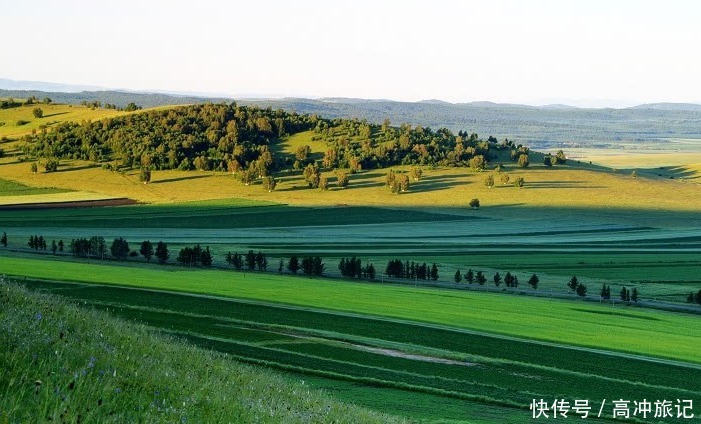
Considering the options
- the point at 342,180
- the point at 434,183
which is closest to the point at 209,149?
the point at 342,180

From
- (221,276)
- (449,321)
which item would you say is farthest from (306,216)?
(449,321)

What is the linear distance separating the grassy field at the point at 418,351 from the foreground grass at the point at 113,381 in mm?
10611

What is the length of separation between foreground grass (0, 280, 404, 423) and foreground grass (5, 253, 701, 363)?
1343 inches

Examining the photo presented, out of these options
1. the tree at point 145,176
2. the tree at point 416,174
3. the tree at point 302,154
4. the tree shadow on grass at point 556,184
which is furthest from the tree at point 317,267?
the tree at point 302,154

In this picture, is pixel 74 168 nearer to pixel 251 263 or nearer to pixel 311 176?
pixel 311 176

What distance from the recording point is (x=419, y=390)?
31.2 metres

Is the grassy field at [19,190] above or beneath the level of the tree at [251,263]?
beneath

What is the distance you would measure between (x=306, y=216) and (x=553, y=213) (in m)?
44.5

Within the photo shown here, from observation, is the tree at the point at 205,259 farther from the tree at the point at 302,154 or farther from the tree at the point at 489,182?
the tree at the point at 302,154

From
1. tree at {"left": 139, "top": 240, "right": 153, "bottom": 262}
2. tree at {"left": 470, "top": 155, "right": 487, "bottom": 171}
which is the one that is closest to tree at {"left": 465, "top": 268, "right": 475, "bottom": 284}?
tree at {"left": 139, "top": 240, "right": 153, "bottom": 262}

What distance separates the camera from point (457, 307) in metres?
61.1

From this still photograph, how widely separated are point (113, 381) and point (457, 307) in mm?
50910

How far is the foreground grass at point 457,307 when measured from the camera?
5053 cm

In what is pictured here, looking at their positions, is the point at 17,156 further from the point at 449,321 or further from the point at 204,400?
the point at 204,400
